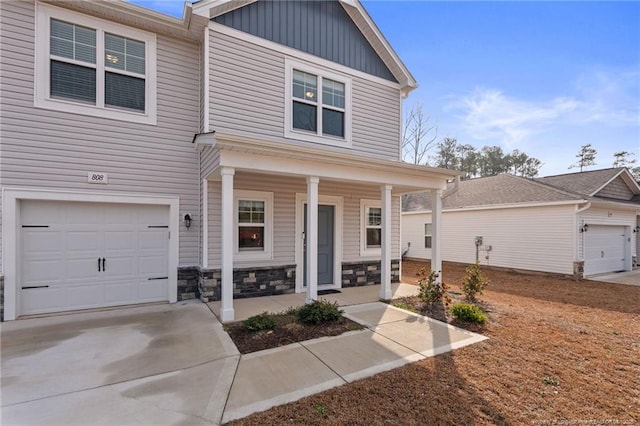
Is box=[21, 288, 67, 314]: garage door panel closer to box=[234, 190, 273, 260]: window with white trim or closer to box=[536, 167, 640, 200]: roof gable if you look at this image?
box=[234, 190, 273, 260]: window with white trim

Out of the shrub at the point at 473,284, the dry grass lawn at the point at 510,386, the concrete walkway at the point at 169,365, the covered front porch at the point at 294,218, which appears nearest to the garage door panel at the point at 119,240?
the concrete walkway at the point at 169,365

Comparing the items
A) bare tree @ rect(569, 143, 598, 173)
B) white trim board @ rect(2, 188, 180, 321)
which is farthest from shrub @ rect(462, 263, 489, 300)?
bare tree @ rect(569, 143, 598, 173)

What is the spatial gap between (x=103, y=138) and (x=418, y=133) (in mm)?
19054

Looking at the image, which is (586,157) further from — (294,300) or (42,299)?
(42,299)

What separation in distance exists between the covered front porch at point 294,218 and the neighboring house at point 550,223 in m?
6.40

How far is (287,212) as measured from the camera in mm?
7102

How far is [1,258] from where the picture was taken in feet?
16.0

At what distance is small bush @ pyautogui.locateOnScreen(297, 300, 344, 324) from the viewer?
4758 mm

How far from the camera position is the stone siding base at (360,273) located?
25.6ft

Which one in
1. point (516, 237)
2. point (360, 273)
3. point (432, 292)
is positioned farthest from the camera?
point (516, 237)

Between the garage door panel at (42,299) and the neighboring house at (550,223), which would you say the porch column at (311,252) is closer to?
the garage door panel at (42,299)

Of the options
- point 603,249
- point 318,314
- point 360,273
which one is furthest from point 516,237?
point 318,314

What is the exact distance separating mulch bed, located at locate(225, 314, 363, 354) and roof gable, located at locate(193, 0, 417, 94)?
20.2 feet

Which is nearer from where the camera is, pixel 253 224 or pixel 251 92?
pixel 251 92
